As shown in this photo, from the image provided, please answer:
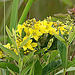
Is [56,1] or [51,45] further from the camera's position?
[56,1]

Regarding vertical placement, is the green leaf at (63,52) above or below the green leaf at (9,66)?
above

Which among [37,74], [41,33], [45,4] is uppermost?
[45,4]

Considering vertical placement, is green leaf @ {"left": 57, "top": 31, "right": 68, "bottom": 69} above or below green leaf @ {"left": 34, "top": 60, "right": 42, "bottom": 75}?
above

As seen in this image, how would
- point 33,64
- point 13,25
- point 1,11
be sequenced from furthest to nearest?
point 1,11 → point 13,25 → point 33,64

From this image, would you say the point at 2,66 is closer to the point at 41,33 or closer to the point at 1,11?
the point at 41,33

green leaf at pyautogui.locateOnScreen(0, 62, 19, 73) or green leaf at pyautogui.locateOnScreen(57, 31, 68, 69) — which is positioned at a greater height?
green leaf at pyautogui.locateOnScreen(57, 31, 68, 69)

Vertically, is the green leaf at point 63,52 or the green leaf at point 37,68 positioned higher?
the green leaf at point 63,52

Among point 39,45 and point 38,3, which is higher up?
point 38,3

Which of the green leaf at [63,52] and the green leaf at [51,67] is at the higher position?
the green leaf at [63,52]

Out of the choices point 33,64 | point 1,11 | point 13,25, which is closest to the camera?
point 33,64

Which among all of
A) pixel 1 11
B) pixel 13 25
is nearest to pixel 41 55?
pixel 13 25
